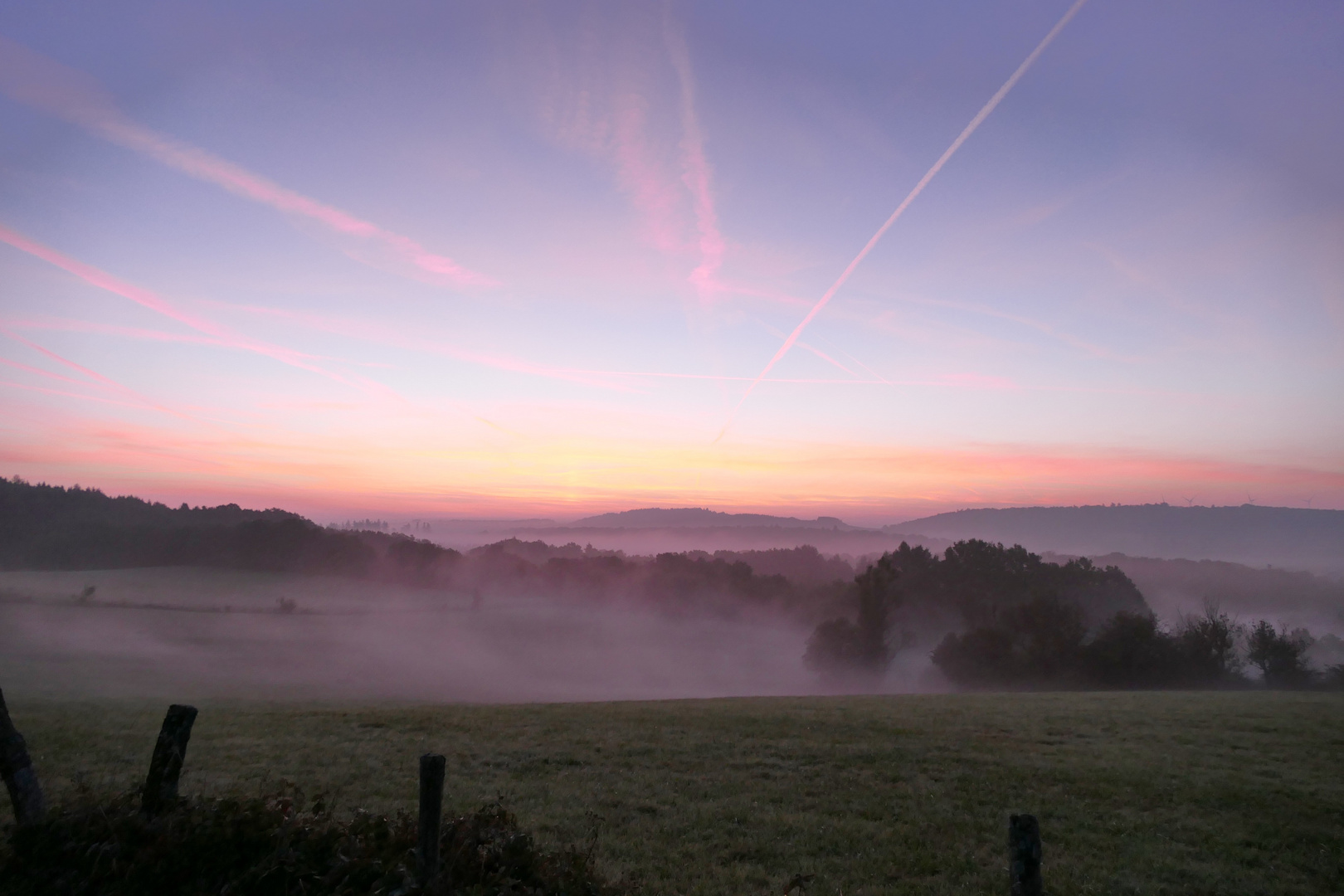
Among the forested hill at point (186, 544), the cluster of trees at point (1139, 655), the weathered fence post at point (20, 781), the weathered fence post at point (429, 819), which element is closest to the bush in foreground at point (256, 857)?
the weathered fence post at point (429, 819)

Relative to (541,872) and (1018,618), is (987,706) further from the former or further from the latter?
(1018,618)

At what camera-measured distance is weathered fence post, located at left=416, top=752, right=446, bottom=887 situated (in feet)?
22.4

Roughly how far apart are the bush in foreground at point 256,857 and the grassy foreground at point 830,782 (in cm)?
133

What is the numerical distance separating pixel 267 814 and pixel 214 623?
80.8 metres

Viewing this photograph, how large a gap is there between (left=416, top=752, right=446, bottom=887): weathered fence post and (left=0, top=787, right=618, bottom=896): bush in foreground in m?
0.15

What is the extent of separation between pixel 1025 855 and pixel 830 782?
934cm

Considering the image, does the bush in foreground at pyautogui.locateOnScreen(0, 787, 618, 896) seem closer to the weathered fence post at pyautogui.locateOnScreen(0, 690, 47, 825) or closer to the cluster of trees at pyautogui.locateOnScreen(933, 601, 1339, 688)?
the weathered fence post at pyautogui.locateOnScreen(0, 690, 47, 825)

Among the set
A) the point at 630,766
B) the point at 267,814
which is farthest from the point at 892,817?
the point at 267,814

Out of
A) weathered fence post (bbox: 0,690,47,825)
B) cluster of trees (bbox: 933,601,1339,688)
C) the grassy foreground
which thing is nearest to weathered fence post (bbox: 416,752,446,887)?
the grassy foreground

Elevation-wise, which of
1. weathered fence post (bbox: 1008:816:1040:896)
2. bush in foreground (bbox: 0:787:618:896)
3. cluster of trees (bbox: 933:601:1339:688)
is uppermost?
weathered fence post (bbox: 1008:816:1040:896)

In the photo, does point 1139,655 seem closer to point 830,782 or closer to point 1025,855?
point 830,782

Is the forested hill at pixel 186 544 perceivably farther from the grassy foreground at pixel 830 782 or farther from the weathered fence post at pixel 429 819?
the weathered fence post at pixel 429 819

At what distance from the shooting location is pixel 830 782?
14.5 meters

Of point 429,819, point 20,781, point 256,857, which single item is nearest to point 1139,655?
point 429,819
